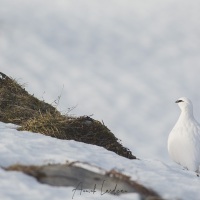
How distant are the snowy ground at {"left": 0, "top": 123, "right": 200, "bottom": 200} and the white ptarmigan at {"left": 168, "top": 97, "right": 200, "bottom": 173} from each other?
5384 mm

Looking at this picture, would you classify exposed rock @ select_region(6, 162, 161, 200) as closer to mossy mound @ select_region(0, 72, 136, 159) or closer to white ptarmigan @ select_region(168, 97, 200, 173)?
mossy mound @ select_region(0, 72, 136, 159)

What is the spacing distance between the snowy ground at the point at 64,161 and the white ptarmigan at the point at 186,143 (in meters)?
5.38

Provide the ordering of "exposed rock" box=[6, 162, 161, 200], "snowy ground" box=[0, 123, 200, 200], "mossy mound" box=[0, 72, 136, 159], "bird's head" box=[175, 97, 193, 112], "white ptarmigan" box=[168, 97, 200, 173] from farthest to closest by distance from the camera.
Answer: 1. "bird's head" box=[175, 97, 193, 112]
2. "white ptarmigan" box=[168, 97, 200, 173]
3. "mossy mound" box=[0, 72, 136, 159]
4. "exposed rock" box=[6, 162, 161, 200]
5. "snowy ground" box=[0, 123, 200, 200]

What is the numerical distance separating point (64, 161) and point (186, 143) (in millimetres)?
6985

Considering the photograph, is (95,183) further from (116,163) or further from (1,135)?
(1,135)

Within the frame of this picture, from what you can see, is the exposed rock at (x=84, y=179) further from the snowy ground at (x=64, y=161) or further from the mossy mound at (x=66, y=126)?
the mossy mound at (x=66, y=126)

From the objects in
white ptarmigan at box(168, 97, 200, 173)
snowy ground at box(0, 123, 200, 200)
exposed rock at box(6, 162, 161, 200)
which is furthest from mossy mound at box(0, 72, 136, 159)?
exposed rock at box(6, 162, 161, 200)

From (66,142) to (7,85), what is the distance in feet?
22.0

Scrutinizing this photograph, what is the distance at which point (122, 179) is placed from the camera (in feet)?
19.9

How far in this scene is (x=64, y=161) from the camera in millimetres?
6609

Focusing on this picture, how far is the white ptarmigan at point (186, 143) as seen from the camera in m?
13.1

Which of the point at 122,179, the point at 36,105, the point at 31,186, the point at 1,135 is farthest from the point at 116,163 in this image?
the point at 36,105

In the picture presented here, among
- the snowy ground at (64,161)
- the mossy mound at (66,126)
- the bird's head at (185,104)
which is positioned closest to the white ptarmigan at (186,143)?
the bird's head at (185,104)

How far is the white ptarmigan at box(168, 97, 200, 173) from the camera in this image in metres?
13.1
